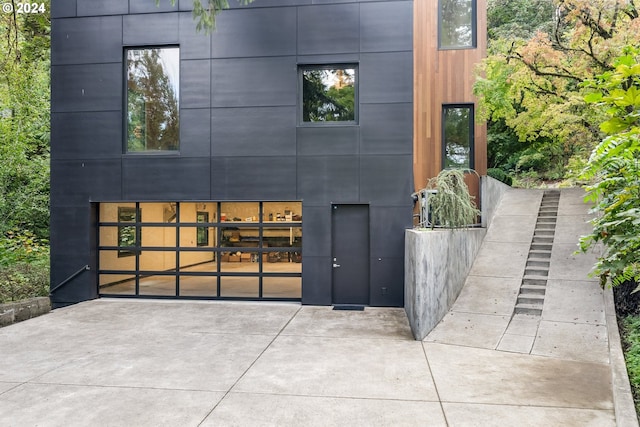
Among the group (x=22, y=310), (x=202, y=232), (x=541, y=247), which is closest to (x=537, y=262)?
(x=541, y=247)

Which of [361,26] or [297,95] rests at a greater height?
[361,26]

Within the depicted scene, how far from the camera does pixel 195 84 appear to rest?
10203 millimetres

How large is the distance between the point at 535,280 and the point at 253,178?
6.72 meters

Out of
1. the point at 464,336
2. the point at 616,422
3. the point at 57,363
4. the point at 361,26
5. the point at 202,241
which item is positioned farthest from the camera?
the point at 202,241

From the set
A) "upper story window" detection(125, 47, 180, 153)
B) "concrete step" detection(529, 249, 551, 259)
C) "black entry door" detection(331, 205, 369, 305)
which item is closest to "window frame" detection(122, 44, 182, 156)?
"upper story window" detection(125, 47, 180, 153)

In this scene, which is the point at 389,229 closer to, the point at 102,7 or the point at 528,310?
the point at 528,310

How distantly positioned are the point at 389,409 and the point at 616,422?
2.31 meters

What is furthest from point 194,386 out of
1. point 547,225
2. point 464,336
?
point 547,225

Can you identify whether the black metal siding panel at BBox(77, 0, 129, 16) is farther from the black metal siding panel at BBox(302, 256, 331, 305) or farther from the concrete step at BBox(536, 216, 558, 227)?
the concrete step at BBox(536, 216, 558, 227)

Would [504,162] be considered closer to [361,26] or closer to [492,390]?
[361,26]

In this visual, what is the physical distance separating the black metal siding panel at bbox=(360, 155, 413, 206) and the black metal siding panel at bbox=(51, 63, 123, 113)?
6.42 m

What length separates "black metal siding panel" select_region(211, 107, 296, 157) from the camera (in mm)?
9938

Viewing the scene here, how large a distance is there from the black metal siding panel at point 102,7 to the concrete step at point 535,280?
1143cm

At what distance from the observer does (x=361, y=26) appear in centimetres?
975
